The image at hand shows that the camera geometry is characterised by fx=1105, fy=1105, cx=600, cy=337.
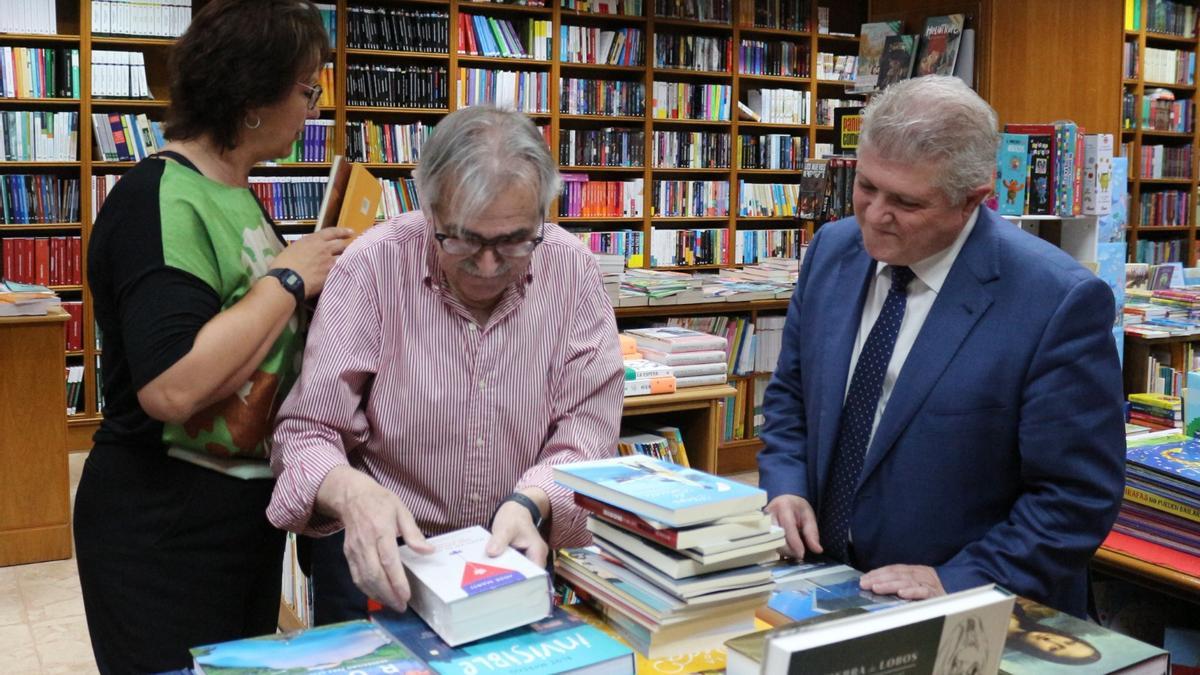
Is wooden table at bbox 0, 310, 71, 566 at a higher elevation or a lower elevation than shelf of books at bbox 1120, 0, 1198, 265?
lower

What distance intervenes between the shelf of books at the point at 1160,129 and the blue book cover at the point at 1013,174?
5.08m

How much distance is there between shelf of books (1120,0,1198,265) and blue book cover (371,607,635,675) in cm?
862

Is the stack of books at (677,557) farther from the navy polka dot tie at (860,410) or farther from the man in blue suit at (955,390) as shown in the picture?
the navy polka dot tie at (860,410)

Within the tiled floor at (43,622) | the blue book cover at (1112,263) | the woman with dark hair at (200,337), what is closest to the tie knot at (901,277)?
the woman with dark hair at (200,337)

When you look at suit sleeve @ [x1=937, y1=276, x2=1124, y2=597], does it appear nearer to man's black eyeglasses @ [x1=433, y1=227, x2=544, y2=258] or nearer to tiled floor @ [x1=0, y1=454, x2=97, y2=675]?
man's black eyeglasses @ [x1=433, y1=227, x2=544, y2=258]

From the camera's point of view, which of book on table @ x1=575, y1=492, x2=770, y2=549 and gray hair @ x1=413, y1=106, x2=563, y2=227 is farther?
gray hair @ x1=413, y1=106, x2=563, y2=227

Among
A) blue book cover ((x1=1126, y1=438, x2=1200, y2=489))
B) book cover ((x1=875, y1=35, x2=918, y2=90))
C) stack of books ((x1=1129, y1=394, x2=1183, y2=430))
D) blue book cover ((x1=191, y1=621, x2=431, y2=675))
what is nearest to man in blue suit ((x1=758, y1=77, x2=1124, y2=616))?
blue book cover ((x1=1126, y1=438, x2=1200, y2=489))

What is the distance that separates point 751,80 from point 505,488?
701 centimetres

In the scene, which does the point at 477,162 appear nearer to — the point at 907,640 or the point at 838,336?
the point at 838,336

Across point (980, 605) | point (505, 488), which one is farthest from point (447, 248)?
point (980, 605)

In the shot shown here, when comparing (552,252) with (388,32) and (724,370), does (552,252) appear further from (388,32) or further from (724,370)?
(388,32)

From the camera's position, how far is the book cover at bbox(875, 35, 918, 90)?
4.72 metres

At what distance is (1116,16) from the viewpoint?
5410 mm

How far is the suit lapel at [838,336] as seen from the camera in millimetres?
1842
